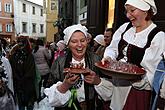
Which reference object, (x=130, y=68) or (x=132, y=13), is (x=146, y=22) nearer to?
(x=132, y=13)

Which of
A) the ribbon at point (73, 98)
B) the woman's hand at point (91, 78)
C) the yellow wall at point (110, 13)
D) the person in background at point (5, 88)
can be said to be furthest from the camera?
the yellow wall at point (110, 13)

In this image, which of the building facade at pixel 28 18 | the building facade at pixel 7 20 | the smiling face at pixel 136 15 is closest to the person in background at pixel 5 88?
the smiling face at pixel 136 15

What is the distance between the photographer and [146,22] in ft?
9.14

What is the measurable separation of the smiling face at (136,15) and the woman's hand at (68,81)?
700mm

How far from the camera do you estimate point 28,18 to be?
54.2 meters

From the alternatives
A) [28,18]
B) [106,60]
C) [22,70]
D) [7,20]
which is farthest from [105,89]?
[28,18]

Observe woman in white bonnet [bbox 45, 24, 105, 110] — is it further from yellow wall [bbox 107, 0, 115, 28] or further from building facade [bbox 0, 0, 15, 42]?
building facade [bbox 0, 0, 15, 42]

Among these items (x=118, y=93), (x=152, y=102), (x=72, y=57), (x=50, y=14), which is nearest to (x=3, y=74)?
(x=72, y=57)

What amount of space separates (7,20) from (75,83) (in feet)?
159

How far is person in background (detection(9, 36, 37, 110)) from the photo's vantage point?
5938 millimetres

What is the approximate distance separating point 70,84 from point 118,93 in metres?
0.40

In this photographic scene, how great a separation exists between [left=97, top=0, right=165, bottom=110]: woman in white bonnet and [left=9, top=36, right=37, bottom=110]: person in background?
332cm

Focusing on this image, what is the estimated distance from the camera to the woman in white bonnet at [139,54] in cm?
251

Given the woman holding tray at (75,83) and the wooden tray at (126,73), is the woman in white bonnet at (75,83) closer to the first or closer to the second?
the woman holding tray at (75,83)
